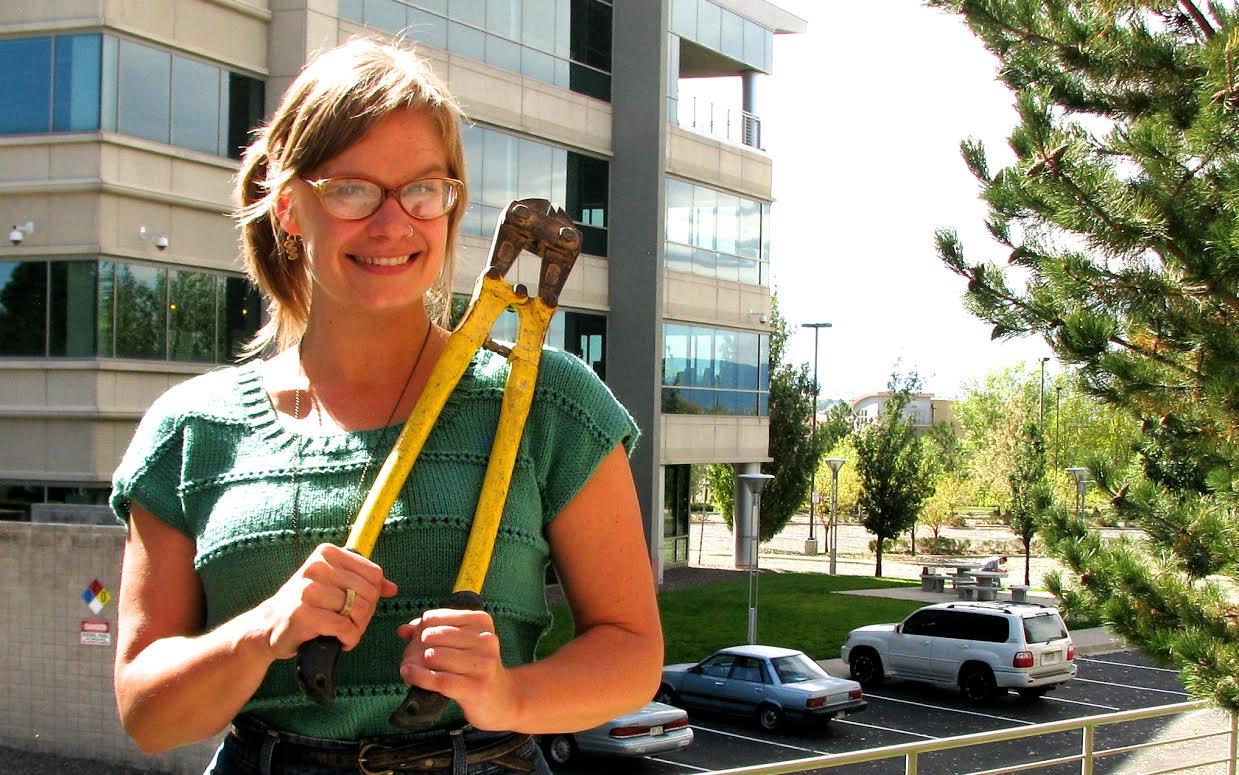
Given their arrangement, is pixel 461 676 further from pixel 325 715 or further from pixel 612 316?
pixel 612 316

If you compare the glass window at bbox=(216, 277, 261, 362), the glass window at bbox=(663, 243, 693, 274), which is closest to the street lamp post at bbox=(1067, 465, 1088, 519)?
the glass window at bbox=(216, 277, 261, 362)

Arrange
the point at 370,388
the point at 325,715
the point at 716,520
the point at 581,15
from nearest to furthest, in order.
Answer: the point at 325,715 → the point at 370,388 → the point at 581,15 → the point at 716,520

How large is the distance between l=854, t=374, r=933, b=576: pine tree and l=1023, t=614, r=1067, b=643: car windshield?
19.8m

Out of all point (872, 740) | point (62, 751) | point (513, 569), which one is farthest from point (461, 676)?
point (872, 740)

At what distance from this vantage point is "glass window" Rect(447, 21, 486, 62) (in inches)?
968

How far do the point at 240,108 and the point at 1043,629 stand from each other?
607 inches

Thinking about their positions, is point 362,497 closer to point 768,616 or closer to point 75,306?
point 75,306

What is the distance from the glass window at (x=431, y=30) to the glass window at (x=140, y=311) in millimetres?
6138

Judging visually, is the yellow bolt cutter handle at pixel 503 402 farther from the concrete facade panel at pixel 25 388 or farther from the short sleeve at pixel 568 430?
the concrete facade panel at pixel 25 388

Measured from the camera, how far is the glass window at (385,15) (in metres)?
22.6

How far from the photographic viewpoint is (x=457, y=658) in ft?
4.75

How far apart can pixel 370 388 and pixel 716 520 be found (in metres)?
75.4

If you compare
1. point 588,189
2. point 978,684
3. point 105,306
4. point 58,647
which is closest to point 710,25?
point 588,189

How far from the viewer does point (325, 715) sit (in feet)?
5.56
